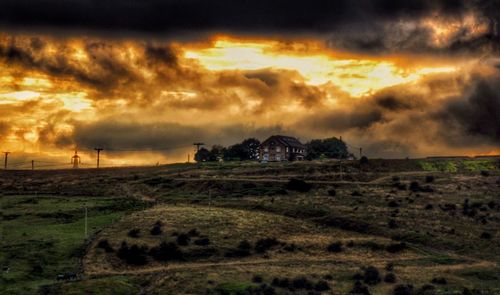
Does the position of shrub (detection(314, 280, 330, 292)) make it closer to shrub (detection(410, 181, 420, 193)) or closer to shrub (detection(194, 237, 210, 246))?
shrub (detection(194, 237, 210, 246))

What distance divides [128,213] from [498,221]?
2673 inches

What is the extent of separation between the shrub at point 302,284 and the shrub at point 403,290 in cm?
996

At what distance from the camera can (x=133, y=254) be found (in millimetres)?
88000

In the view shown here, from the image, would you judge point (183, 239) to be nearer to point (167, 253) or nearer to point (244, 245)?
point (167, 253)

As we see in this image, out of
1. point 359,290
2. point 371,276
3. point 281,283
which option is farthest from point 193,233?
point 359,290

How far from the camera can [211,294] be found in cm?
7025

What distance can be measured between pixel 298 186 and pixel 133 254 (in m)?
57.3

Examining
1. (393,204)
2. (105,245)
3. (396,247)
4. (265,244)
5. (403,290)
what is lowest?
(403,290)

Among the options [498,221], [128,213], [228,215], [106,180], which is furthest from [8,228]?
[498,221]

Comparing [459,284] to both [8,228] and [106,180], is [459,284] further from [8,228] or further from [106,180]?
[106,180]

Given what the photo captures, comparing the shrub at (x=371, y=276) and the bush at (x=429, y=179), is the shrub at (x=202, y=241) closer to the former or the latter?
the shrub at (x=371, y=276)

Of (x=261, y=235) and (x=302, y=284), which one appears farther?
(x=261, y=235)

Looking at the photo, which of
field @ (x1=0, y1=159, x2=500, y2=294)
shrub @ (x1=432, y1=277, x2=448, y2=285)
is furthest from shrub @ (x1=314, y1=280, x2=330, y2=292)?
shrub @ (x1=432, y1=277, x2=448, y2=285)

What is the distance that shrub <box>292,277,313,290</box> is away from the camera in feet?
243
